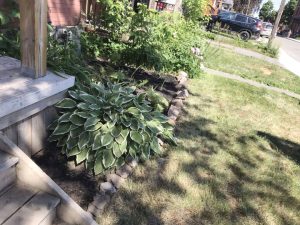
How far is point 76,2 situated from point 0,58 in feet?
17.0

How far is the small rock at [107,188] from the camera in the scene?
2.76 m

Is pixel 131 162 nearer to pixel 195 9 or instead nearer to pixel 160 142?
pixel 160 142

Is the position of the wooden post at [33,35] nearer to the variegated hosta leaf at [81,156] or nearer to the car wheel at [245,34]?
the variegated hosta leaf at [81,156]

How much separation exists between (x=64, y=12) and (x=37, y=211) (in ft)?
20.6

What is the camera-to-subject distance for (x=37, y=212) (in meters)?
2.27

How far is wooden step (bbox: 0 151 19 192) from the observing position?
2320mm

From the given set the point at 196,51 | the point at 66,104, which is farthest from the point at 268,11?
the point at 66,104

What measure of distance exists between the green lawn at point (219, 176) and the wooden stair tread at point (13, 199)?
0.64m

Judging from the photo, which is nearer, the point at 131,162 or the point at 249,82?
the point at 131,162

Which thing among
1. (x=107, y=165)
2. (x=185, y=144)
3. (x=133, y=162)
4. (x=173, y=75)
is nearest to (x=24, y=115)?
(x=107, y=165)

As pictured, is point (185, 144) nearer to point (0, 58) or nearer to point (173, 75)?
point (0, 58)

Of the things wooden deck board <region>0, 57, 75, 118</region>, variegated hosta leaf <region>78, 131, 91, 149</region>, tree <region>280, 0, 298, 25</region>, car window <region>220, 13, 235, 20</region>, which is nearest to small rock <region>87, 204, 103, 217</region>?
variegated hosta leaf <region>78, 131, 91, 149</region>

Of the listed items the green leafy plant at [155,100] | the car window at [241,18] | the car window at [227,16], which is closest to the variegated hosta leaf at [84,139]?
the green leafy plant at [155,100]

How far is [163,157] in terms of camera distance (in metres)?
3.64
